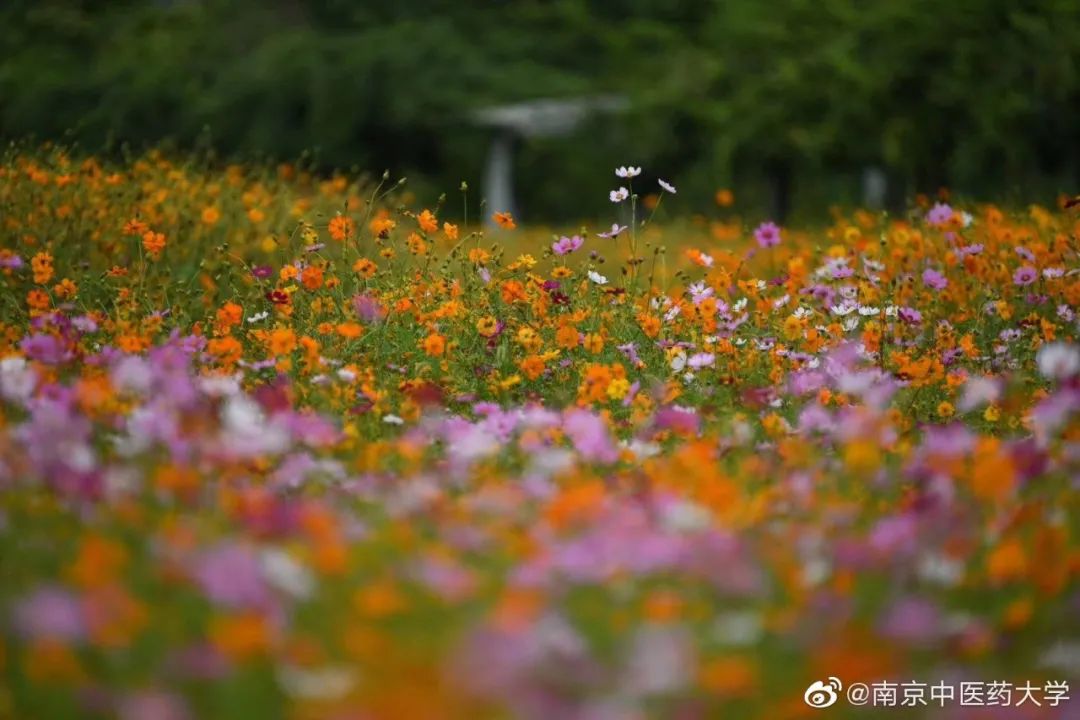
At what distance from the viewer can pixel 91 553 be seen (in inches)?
71.6

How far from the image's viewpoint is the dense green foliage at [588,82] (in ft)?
42.5

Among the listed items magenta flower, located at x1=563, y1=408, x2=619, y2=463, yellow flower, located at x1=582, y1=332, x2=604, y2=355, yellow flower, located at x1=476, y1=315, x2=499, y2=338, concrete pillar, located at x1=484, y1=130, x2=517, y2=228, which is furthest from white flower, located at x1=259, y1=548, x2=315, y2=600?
concrete pillar, located at x1=484, y1=130, x2=517, y2=228

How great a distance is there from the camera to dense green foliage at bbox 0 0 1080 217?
12945 mm

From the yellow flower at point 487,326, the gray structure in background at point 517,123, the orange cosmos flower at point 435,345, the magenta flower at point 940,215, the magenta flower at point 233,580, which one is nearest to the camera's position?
the magenta flower at point 233,580

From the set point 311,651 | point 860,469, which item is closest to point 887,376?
point 860,469

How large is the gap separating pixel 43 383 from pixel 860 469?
1.95 metres

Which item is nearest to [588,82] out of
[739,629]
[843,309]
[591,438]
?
[843,309]

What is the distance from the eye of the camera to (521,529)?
8.03 feet

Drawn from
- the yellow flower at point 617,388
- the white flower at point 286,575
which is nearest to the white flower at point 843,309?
the yellow flower at point 617,388

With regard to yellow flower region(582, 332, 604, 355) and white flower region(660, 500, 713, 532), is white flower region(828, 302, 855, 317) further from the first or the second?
white flower region(660, 500, 713, 532)

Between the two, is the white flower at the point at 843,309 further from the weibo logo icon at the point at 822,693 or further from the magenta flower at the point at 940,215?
the weibo logo icon at the point at 822,693

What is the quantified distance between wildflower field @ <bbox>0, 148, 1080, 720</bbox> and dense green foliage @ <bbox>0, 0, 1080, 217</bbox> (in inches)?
321

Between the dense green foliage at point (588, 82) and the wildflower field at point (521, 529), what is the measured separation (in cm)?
816

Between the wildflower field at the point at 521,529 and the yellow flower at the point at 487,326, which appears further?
the yellow flower at the point at 487,326
